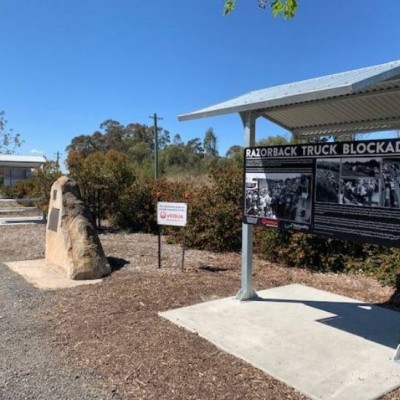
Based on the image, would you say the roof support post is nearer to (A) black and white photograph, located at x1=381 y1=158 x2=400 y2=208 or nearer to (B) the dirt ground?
(B) the dirt ground

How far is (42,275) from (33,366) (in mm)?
4045

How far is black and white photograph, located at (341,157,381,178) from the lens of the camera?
187 inches

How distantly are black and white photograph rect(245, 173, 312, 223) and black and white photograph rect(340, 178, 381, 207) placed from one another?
0.50 meters

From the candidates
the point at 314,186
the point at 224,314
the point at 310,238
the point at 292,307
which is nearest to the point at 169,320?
the point at 224,314

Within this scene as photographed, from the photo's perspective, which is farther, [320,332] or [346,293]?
[346,293]

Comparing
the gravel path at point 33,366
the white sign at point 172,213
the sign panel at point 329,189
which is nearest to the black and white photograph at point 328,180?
the sign panel at point 329,189

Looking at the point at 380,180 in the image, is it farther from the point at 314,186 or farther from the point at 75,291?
the point at 75,291

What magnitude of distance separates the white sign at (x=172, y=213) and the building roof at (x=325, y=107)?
2314 mm

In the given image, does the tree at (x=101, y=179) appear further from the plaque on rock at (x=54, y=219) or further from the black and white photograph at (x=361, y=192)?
the black and white photograph at (x=361, y=192)

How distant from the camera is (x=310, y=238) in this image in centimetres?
900

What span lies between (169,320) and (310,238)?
→ 414cm

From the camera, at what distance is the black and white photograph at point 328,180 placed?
520 cm

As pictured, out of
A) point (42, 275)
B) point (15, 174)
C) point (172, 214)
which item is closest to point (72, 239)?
point (42, 275)

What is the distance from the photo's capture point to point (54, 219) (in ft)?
29.4
